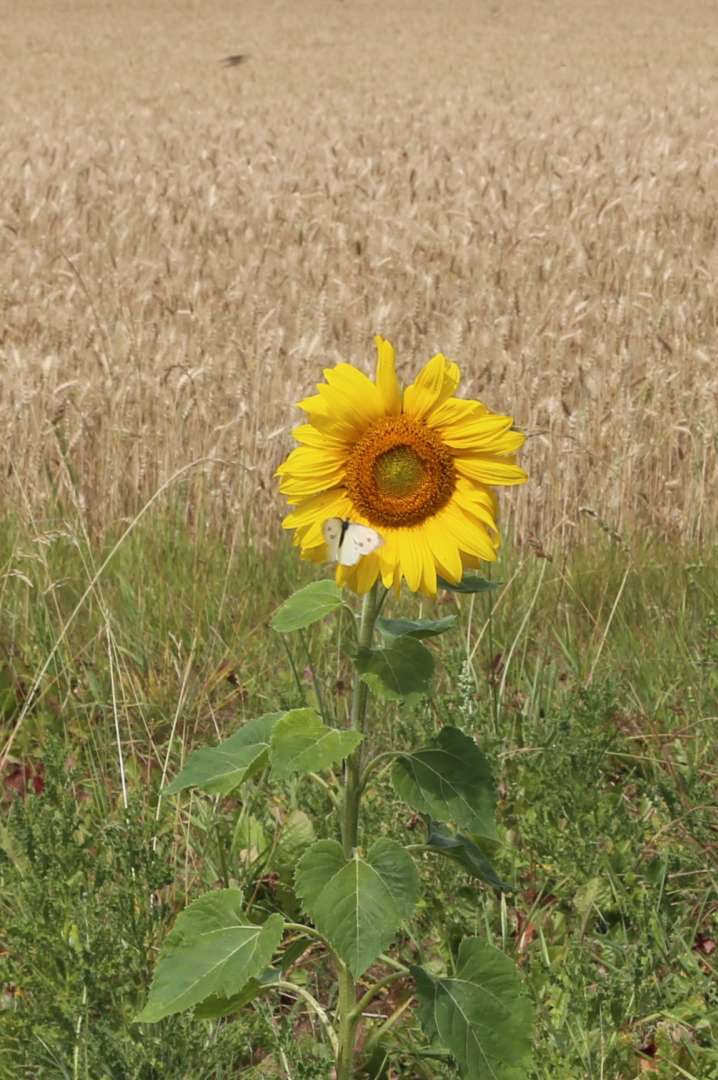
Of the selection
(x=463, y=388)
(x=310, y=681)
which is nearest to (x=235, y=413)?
(x=463, y=388)

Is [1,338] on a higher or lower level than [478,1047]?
higher

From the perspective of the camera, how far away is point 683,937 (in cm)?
217

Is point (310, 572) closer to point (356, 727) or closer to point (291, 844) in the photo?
point (291, 844)

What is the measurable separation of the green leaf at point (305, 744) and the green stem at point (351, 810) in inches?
2.9

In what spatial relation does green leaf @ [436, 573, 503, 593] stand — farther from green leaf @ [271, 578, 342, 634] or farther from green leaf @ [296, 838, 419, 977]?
green leaf @ [296, 838, 419, 977]

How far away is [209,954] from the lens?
164 cm

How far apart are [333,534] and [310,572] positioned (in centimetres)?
180

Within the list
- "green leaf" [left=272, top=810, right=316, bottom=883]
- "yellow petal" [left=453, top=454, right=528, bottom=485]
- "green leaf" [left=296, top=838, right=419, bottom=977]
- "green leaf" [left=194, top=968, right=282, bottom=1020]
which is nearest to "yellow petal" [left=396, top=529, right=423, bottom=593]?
"yellow petal" [left=453, top=454, right=528, bottom=485]

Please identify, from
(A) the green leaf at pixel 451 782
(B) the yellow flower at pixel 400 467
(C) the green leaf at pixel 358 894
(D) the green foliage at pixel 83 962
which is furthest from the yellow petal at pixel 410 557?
(D) the green foliage at pixel 83 962

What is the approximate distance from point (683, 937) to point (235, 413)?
9.18 ft

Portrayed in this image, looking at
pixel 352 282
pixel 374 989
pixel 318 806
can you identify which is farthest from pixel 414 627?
pixel 352 282

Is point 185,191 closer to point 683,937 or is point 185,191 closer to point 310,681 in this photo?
point 310,681

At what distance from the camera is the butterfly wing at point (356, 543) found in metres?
1.52

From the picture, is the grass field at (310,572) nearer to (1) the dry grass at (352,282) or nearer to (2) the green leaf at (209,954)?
(1) the dry grass at (352,282)
